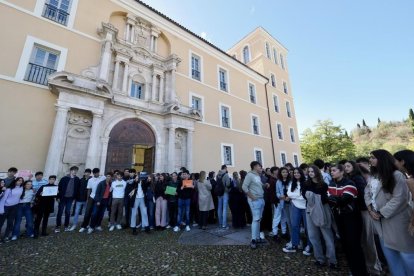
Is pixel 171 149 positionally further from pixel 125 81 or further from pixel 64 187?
pixel 64 187

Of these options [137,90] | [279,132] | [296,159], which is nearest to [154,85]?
[137,90]

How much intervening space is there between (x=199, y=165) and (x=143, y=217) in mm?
7893

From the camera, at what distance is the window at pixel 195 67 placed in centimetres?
1660

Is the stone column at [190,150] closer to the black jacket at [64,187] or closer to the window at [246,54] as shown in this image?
the black jacket at [64,187]

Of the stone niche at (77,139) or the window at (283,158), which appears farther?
the window at (283,158)

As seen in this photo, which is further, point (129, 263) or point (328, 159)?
point (328, 159)

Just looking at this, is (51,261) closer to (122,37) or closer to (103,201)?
(103,201)

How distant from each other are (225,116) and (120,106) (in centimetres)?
967

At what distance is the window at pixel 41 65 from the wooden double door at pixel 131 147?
13.1 feet

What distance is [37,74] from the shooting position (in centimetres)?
934

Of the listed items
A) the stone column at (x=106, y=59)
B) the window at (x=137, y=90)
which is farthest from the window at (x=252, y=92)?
the stone column at (x=106, y=59)

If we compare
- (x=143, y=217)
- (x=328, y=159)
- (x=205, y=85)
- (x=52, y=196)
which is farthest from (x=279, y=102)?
(x=52, y=196)

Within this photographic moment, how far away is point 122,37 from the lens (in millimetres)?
13031

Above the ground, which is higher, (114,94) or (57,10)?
(57,10)
